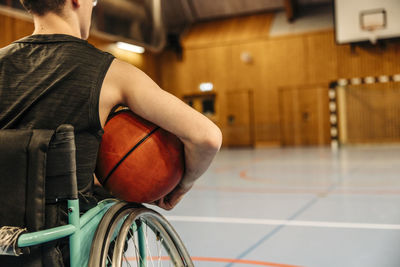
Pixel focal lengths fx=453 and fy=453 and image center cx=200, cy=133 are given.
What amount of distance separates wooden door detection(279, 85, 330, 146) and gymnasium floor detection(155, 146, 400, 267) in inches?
332

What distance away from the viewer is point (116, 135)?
140 centimetres

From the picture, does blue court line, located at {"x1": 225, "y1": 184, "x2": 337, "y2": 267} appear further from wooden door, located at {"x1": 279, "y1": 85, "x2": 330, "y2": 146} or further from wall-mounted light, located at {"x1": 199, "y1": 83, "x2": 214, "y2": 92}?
wall-mounted light, located at {"x1": 199, "y1": 83, "x2": 214, "y2": 92}

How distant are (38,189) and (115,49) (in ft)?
46.9

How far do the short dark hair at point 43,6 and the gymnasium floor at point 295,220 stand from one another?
181cm

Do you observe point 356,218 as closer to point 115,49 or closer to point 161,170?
point 161,170

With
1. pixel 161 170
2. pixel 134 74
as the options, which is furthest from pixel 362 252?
pixel 134 74

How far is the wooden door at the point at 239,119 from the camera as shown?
16.6m

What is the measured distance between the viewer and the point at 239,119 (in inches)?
659

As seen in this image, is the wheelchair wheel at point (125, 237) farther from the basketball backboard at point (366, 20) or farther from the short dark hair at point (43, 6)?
the basketball backboard at point (366, 20)

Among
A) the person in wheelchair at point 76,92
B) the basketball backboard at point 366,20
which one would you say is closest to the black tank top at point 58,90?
the person in wheelchair at point 76,92

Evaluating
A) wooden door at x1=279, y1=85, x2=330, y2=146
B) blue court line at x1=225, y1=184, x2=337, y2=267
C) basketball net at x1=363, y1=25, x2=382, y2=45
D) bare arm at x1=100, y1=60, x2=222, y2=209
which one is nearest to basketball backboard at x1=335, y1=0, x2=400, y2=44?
basketball net at x1=363, y1=25, x2=382, y2=45

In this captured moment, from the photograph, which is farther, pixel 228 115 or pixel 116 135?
pixel 228 115

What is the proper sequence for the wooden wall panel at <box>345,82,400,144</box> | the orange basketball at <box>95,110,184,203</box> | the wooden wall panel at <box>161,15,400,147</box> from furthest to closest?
the wooden wall panel at <box>161,15,400,147</box>
the wooden wall panel at <box>345,82,400,144</box>
the orange basketball at <box>95,110,184,203</box>

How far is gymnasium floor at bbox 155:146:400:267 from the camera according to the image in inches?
110
